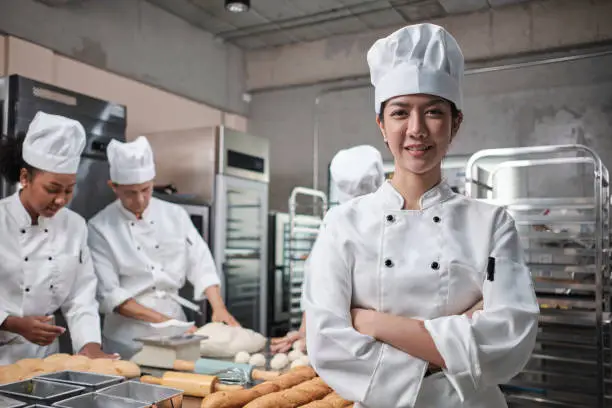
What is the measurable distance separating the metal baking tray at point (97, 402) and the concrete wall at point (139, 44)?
10.6ft

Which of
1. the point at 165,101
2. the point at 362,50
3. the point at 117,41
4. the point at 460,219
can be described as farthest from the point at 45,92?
the point at 362,50

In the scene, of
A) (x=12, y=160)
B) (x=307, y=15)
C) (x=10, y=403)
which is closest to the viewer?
(x=10, y=403)

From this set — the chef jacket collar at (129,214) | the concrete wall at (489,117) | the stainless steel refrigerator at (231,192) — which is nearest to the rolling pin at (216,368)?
the chef jacket collar at (129,214)

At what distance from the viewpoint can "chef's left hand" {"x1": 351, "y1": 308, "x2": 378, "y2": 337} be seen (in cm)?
118

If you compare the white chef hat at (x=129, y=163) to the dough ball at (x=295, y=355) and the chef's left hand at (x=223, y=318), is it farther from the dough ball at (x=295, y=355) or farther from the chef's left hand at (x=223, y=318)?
the dough ball at (x=295, y=355)

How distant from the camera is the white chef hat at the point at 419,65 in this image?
1216 mm

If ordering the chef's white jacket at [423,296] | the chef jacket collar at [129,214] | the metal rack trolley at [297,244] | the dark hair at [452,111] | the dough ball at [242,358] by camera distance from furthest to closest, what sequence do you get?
the metal rack trolley at [297,244] < the chef jacket collar at [129,214] < the dough ball at [242,358] < the dark hair at [452,111] < the chef's white jacket at [423,296]

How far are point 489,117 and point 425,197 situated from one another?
4278 millimetres

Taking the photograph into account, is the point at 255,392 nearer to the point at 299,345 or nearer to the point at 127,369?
the point at 127,369

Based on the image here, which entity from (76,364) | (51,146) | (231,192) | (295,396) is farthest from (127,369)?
(231,192)

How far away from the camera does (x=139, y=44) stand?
496 cm

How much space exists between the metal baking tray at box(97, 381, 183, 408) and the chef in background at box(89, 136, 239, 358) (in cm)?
114

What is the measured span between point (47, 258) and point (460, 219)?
1.86 metres

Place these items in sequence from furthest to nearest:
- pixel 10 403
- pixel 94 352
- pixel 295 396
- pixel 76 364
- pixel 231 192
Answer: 1. pixel 231 192
2. pixel 94 352
3. pixel 76 364
4. pixel 295 396
5. pixel 10 403
